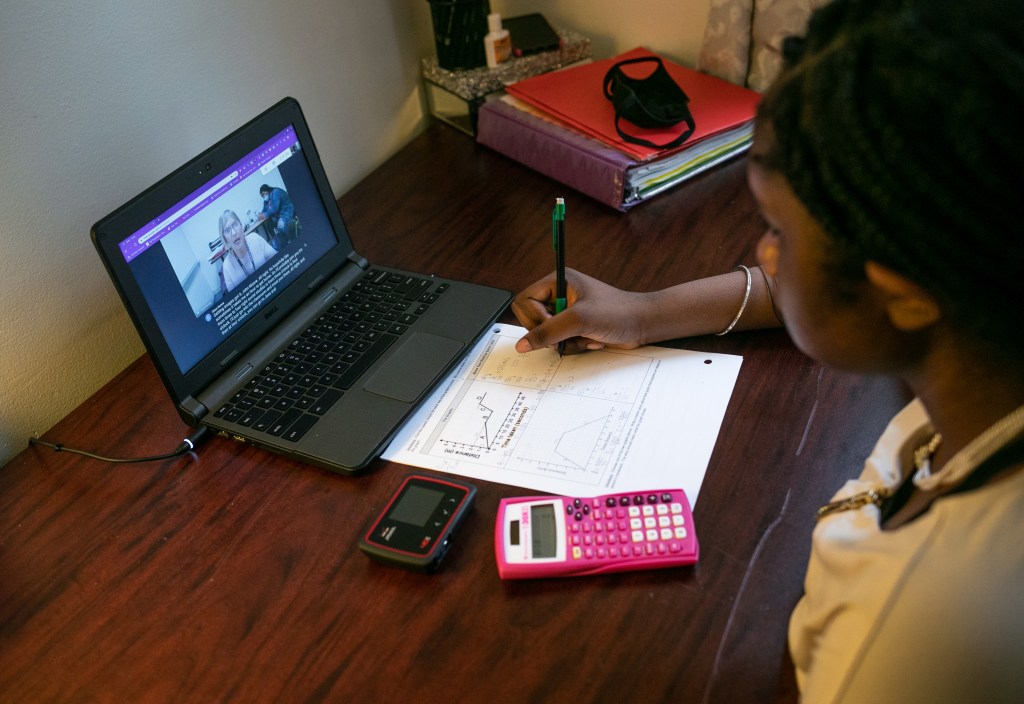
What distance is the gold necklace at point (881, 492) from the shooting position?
703 mm

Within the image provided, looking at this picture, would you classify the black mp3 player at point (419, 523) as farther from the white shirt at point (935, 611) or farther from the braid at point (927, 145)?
the braid at point (927, 145)

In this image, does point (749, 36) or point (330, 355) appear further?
point (749, 36)

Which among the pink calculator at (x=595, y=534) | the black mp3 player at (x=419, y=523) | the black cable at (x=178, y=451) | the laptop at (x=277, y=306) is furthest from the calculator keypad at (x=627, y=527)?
the black cable at (x=178, y=451)

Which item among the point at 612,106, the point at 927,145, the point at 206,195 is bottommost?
the point at 612,106

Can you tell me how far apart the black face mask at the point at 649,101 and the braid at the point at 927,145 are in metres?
0.73

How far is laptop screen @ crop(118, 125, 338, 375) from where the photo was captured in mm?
903

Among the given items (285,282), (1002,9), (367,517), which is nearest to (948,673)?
(1002,9)

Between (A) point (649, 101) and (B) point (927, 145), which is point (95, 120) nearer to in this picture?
(A) point (649, 101)

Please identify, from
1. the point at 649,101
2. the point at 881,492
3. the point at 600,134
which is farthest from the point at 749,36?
the point at 881,492

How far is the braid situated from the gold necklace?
0.21 meters

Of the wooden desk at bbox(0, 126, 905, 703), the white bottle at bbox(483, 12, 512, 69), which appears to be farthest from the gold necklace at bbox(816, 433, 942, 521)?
the white bottle at bbox(483, 12, 512, 69)

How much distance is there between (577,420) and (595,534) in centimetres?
17

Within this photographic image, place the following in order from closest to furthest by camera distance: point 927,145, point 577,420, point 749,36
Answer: point 927,145
point 577,420
point 749,36

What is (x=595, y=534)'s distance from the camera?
30.0 inches
